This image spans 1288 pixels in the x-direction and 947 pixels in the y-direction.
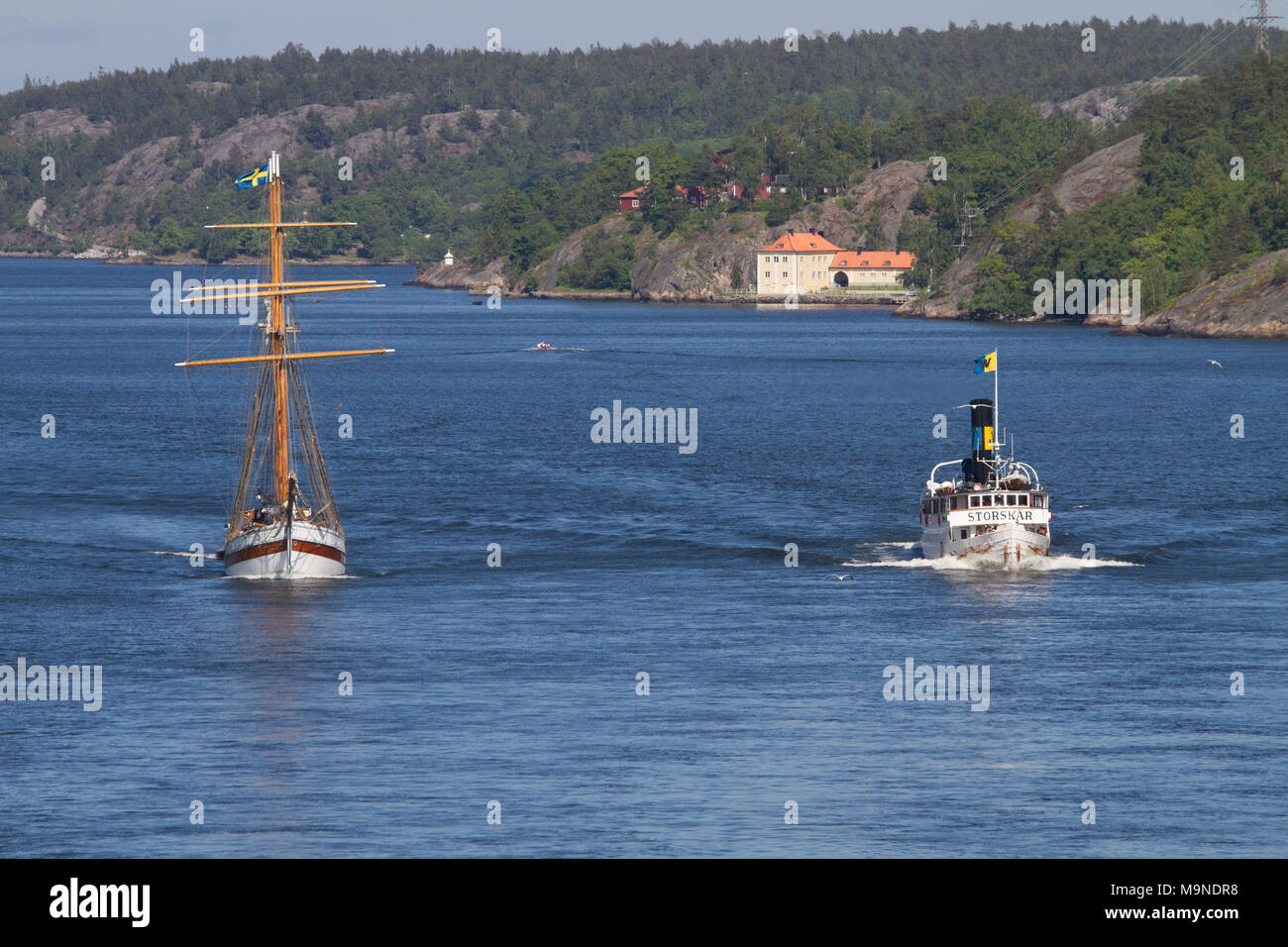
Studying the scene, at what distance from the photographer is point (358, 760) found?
46.4 meters

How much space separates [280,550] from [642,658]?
2129 centimetres

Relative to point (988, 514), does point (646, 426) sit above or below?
above

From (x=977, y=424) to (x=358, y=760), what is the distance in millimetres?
39144

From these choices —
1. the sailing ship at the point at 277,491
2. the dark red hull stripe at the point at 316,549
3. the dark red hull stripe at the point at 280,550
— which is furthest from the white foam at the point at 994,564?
the sailing ship at the point at 277,491

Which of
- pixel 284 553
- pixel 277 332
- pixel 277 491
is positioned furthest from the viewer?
pixel 277 332

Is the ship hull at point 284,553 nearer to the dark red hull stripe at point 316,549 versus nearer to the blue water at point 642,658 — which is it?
the dark red hull stripe at point 316,549

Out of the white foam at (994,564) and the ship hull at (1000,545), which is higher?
the ship hull at (1000,545)

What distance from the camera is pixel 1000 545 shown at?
76.8 meters

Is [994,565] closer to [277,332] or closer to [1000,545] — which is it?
[1000,545]

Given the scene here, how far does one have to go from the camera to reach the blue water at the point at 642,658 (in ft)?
135
